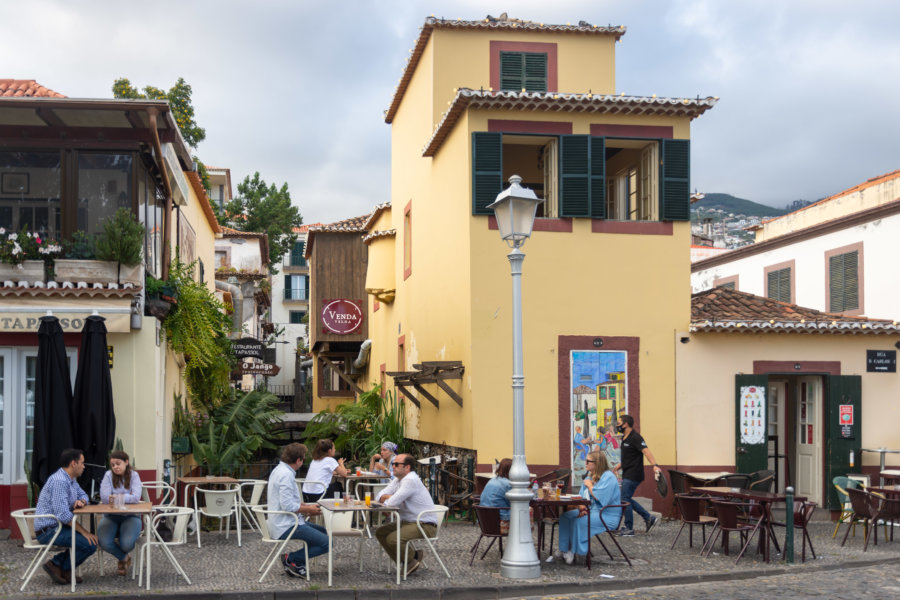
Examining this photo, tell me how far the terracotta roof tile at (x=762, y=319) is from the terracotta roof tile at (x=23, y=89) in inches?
420

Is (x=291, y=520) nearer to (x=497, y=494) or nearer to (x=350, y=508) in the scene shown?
(x=350, y=508)

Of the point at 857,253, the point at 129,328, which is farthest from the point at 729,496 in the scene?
the point at 857,253

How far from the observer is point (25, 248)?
13.1 m

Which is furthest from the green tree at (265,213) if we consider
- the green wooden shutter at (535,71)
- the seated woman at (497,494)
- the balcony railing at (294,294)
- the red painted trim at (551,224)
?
the seated woman at (497,494)

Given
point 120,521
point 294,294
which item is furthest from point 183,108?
point 294,294

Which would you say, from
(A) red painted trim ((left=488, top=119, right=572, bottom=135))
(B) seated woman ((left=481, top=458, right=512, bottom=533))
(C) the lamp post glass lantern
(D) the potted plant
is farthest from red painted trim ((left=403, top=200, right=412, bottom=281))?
(C) the lamp post glass lantern

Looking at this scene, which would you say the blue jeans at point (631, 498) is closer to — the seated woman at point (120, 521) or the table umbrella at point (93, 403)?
the seated woman at point (120, 521)

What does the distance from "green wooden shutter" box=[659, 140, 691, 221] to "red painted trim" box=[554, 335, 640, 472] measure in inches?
87.5

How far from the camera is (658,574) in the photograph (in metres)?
10.7

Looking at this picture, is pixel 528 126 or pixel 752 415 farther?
pixel 752 415

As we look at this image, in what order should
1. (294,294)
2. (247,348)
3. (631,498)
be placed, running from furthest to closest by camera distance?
(294,294), (247,348), (631,498)

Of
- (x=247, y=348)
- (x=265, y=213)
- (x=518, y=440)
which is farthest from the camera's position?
(x=265, y=213)

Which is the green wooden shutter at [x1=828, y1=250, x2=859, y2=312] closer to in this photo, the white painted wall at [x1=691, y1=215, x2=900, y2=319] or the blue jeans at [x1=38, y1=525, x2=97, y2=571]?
the white painted wall at [x1=691, y1=215, x2=900, y2=319]

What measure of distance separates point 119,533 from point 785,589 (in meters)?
6.99
